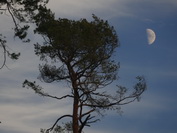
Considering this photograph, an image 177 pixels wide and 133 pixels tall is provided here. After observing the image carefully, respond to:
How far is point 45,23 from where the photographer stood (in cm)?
2342

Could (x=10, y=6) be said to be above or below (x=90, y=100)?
above

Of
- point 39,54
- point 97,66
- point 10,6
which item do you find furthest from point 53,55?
→ point 10,6

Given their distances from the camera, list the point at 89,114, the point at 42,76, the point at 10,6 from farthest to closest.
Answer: the point at 42,76 < the point at 89,114 < the point at 10,6

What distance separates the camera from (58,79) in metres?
23.5

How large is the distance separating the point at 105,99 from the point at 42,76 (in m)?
4.07

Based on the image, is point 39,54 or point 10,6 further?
point 39,54

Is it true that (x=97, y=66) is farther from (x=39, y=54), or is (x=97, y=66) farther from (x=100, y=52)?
(x=39, y=54)

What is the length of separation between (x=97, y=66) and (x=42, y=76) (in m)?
3.41

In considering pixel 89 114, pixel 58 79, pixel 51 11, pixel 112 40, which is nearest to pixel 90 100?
pixel 89 114

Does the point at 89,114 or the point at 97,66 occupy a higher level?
the point at 97,66

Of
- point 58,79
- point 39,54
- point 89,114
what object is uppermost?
point 39,54

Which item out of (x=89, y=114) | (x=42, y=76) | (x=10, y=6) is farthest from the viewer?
(x=42, y=76)

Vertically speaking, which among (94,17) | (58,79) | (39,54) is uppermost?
(94,17)

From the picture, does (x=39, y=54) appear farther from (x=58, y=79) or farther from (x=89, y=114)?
(x=89, y=114)
